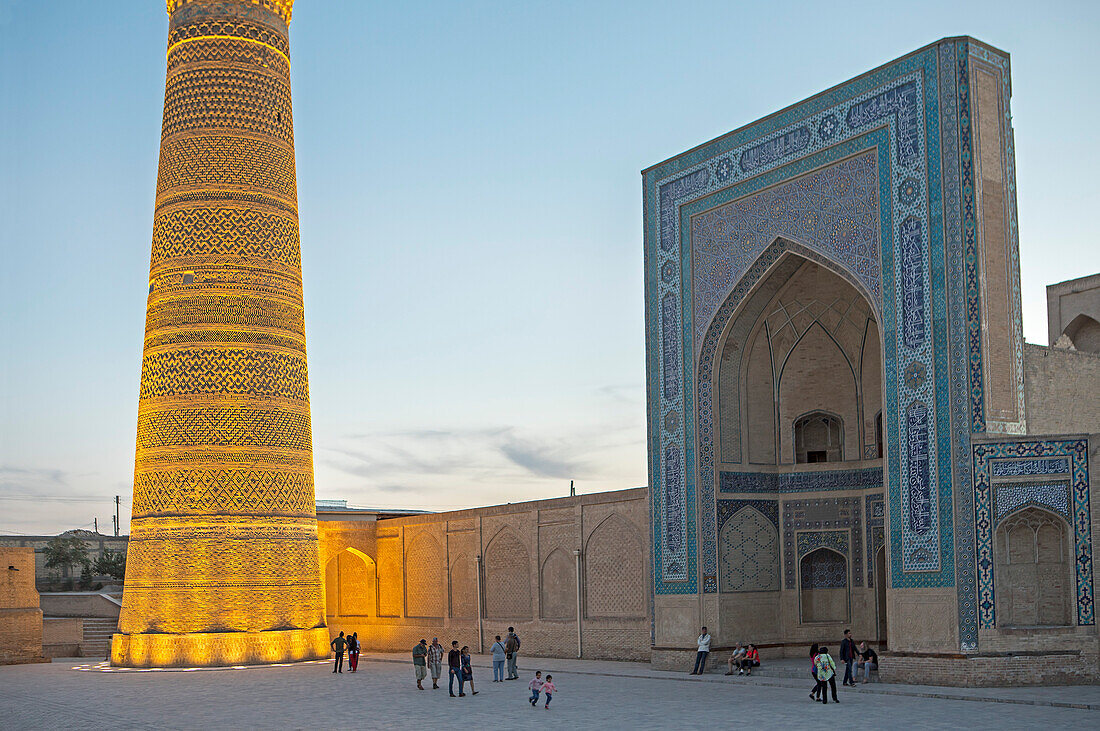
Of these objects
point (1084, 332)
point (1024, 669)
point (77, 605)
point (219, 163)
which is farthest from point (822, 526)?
point (77, 605)

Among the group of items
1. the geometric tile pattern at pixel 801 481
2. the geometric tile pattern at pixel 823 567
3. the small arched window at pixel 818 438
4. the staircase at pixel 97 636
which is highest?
the small arched window at pixel 818 438

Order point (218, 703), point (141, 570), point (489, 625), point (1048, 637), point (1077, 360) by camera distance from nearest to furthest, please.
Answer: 1. point (1048, 637)
2. point (218, 703)
3. point (1077, 360)
4. point (141, 570)
5. point (489, 625)

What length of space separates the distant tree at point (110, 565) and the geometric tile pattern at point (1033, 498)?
78.6 ft

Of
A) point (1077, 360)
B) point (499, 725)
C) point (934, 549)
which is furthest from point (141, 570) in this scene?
point (1077, 360)

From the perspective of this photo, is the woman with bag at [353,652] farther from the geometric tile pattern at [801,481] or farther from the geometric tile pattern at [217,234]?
the geometric tile pattern at [217,234]

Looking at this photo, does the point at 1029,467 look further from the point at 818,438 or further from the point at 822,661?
the point at 818,438

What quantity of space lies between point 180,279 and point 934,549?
9503 millimetres

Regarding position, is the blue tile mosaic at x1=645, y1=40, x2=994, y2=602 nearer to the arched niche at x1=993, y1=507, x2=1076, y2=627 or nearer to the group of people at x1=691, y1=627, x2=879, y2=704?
the arched niche at x1=993, y1=507, x2=1076, y2=627

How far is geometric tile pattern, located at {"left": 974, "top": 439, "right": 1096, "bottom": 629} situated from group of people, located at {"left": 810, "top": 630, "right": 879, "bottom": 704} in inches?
43.1

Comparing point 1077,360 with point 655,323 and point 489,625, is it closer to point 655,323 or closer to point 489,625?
point 655,323

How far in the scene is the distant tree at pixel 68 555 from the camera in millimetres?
29703

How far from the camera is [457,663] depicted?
34.1 ft

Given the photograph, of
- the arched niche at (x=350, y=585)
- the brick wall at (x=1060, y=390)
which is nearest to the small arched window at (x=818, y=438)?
the brick wall at (x=1060, y=390)

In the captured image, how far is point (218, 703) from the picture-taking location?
10.0 meters
